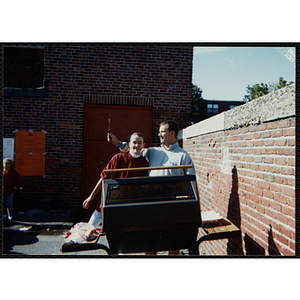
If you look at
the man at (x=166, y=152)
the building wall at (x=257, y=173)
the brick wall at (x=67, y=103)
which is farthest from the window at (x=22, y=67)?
the building wall at (x=257, y=173)

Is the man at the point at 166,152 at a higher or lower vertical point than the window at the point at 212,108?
lower

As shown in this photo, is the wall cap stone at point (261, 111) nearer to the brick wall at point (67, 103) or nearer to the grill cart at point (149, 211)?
the grill cart at point (149, 211)

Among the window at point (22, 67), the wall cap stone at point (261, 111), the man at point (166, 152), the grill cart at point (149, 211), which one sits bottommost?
the grill cart at point (149, 211)

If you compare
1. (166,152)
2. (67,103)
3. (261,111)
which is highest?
(67,103)

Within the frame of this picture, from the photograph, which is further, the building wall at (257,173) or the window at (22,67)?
the window at (22,67)

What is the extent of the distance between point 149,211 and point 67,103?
17.7 feet

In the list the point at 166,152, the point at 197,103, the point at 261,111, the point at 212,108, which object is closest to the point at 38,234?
the point at 166,152

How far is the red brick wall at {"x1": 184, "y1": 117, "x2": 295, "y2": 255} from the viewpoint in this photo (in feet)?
6.99

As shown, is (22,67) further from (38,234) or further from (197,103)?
(197,103)

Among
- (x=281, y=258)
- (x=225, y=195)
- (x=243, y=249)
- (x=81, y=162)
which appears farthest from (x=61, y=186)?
(x=281, y=258)

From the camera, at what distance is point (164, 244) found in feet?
7.69

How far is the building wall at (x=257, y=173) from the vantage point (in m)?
2.12

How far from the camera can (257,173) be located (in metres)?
2.62

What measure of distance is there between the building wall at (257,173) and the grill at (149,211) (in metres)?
0.74
